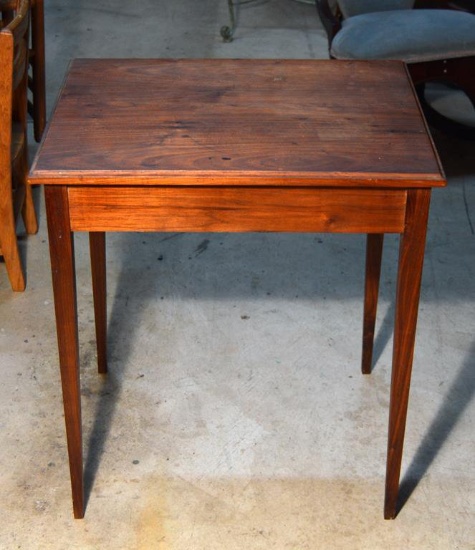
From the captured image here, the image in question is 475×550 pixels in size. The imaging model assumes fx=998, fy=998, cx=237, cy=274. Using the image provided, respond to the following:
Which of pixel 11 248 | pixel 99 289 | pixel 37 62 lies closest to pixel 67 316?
pixel 99 289

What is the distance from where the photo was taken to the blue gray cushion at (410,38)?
10.4 feet

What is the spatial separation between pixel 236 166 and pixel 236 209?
77 millimetres

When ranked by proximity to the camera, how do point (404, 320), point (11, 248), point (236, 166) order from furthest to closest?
point (11, 248) → point (404, 320) → point (236, 166)

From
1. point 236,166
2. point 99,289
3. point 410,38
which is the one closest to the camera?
point 236,166

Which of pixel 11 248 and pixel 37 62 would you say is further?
pixel 37 62

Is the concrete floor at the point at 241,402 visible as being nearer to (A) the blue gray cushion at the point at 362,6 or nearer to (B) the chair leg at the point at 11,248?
(B) the chair leg at the point at 11,248

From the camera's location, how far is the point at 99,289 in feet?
7.42

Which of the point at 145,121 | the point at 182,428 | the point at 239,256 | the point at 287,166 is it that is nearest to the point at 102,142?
the point at 145,121

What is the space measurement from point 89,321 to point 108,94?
32.9 inches

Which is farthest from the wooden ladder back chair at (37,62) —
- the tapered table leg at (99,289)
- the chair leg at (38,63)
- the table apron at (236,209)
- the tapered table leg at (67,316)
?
the table apron at (236,209)

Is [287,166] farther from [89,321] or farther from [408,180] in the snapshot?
[89,321]

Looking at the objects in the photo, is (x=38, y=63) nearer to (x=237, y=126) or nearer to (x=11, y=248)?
(x=11, y=248)

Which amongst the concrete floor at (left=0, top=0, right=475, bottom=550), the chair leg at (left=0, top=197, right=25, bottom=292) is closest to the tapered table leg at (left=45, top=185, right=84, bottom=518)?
the concrete floor at (left=0, top=0, right=475, bottom=550)

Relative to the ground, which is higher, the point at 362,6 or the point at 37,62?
the point at 362,6
